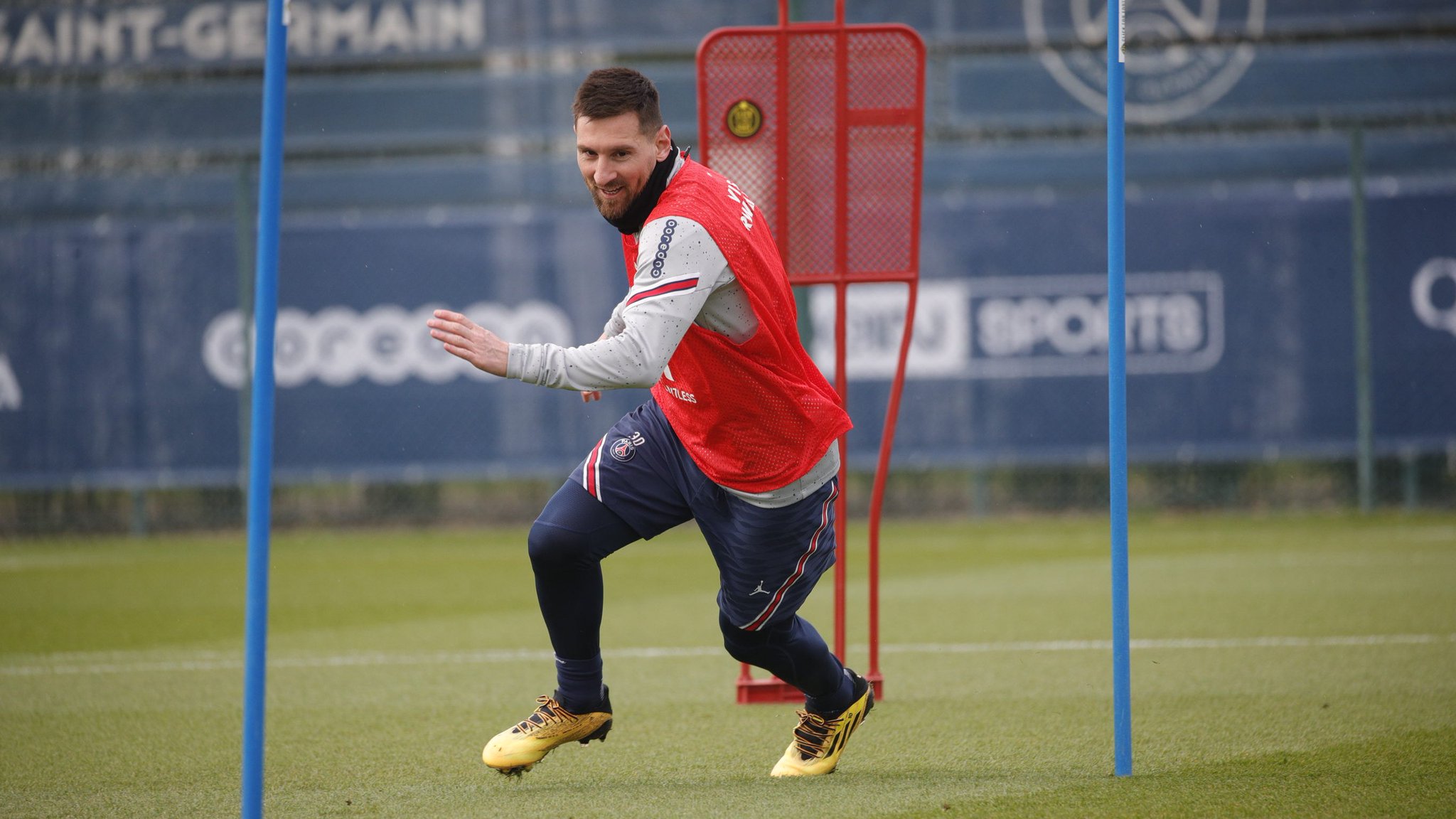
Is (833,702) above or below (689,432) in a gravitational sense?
below

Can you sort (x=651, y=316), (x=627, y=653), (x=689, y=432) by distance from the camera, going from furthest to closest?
1. (x=627, y=653)
2. (x=689, y=432)
3. (x=651, y=316)

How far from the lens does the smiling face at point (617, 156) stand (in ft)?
11.4

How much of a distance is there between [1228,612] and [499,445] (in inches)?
214

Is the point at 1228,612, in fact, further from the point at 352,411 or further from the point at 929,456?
the point at 352,411

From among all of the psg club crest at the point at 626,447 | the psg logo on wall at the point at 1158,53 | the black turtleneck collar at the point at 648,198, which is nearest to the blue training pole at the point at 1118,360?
the black turtleneck collar at the point at 648,198

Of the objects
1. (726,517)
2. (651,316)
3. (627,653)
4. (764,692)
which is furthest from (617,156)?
(627,653)

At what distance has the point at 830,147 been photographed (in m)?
4.94

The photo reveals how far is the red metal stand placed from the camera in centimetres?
489

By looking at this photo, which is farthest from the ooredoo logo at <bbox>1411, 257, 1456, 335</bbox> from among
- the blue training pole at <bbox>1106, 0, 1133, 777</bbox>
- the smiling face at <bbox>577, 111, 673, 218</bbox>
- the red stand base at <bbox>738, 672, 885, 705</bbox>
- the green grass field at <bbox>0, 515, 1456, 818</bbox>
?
the smiling face at <bbox>577, 111, 673, 218</bbox>

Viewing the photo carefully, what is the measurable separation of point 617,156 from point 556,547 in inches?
41.1

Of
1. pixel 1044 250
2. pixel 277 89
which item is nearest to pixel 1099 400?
pixel 1044 250

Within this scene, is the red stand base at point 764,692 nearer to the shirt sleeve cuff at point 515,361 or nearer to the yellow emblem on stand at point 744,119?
the yellow emblem on stand at point 744,119

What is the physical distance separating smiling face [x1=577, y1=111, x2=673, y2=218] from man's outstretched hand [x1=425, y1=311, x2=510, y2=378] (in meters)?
0.53

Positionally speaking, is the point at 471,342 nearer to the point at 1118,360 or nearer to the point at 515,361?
the point at 515,361
